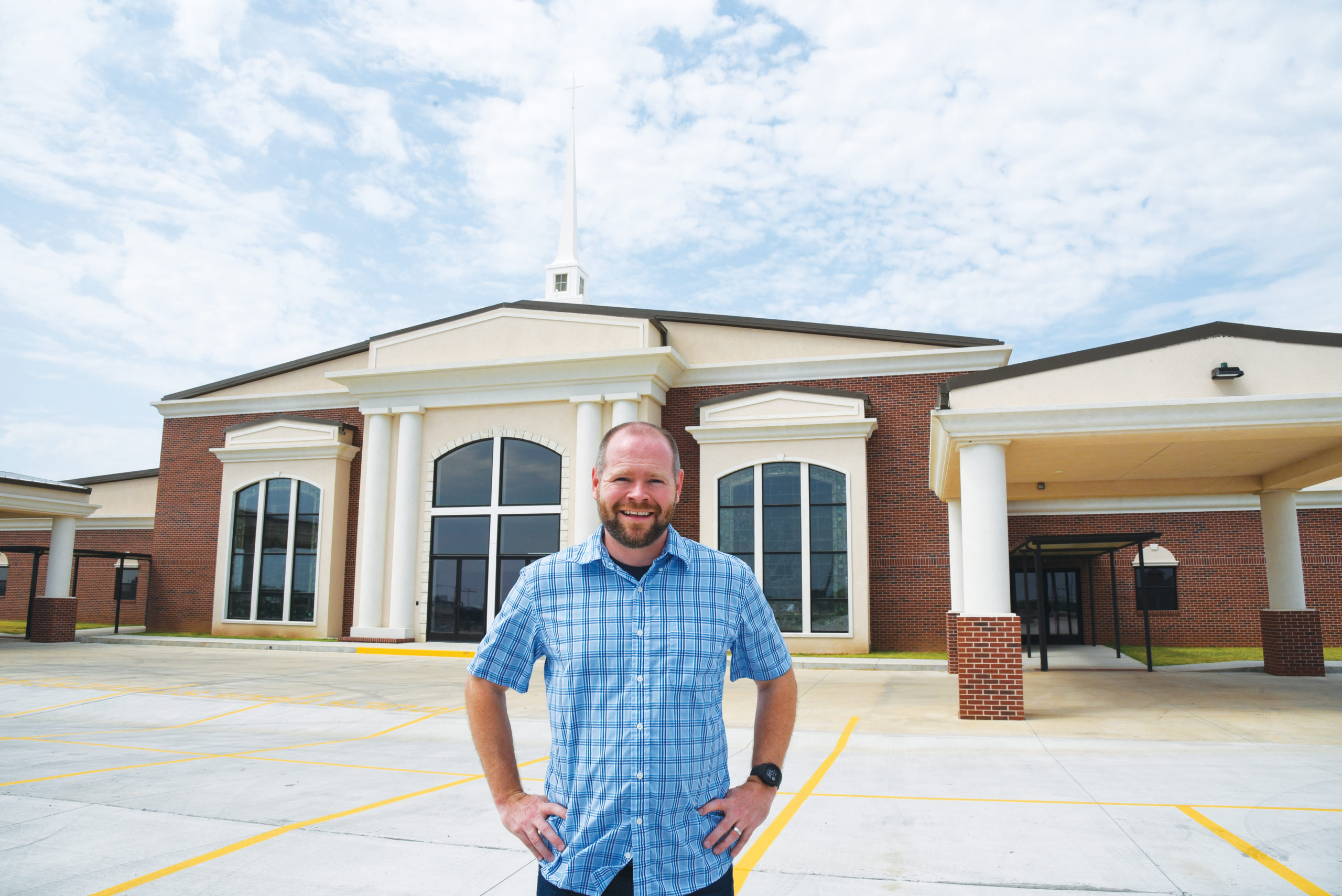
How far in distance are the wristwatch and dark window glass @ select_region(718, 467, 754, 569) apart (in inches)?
810

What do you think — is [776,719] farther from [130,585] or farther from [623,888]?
[130,585]

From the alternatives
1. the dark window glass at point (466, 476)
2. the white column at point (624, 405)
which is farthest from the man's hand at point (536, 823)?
the dark window glass at point (466, 476)

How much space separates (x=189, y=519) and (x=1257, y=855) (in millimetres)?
31061

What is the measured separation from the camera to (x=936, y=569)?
22.7m

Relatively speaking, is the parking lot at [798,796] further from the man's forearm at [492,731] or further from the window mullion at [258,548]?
the window mullion at [258,548]

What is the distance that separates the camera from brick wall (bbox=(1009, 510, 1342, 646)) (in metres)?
22.9

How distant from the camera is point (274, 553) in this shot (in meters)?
27.5

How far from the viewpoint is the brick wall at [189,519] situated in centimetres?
2908

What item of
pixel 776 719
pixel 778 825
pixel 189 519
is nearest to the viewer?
pixel 776 719

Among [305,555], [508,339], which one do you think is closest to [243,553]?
[305,555]

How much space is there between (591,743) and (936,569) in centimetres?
2138

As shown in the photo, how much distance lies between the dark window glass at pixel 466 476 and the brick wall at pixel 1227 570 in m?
14.4

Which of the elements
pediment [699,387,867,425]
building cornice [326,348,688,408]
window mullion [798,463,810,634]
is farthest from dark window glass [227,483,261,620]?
window mullion [798,463,810,634]

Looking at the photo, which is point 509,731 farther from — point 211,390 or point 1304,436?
point 211,390
